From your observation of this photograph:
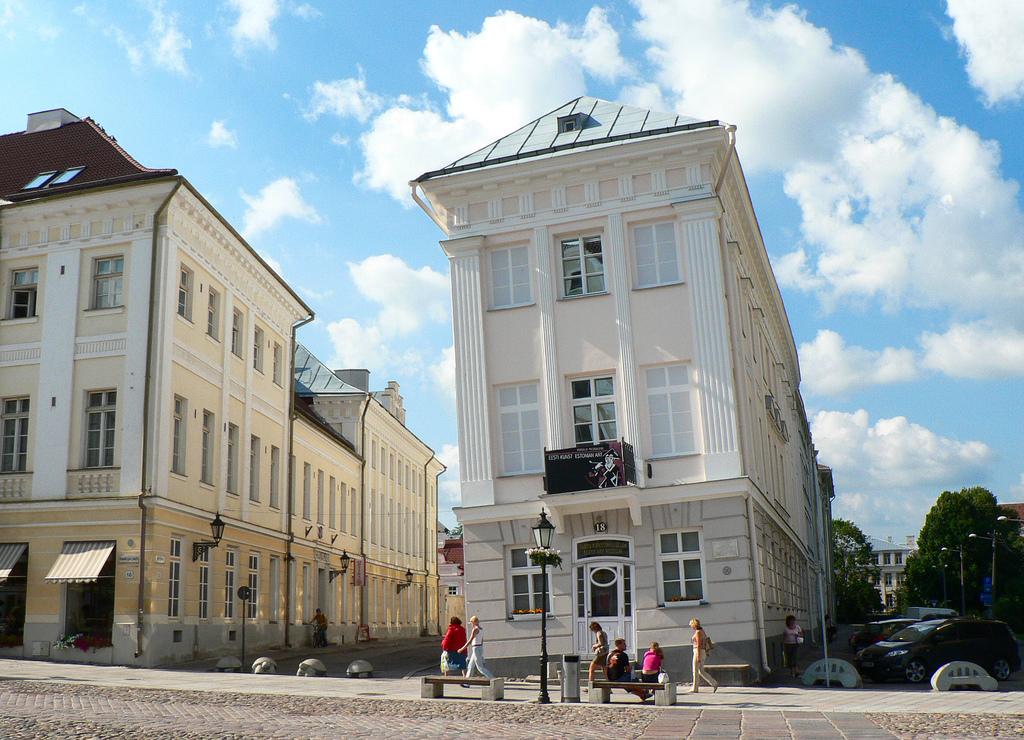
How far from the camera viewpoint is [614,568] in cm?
2297

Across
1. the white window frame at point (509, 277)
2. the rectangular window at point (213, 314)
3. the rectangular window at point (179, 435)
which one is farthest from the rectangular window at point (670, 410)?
the rectangular window at point (213, 314)

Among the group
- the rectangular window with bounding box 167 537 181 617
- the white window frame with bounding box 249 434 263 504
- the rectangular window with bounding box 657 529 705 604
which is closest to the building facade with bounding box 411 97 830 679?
the rectangular window with bounding box 657 529 705 604

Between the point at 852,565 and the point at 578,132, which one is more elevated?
the point at 578,132

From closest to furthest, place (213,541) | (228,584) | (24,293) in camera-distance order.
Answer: (24,293), (213,541), (228,584)

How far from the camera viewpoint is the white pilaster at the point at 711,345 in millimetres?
22719

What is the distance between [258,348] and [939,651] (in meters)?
23.3

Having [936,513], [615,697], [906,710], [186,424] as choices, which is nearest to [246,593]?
[186,424]

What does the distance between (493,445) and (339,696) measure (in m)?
7.52

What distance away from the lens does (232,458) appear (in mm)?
33312

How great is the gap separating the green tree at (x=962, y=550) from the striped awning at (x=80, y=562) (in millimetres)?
68838

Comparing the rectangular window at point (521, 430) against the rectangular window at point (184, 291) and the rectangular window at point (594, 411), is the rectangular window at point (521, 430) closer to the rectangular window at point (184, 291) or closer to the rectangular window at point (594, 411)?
the rectangular window at point (594, 411)

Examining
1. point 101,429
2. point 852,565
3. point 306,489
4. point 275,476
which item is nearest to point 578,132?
point 101,429

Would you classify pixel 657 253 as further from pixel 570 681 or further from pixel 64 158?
pixel 64 158

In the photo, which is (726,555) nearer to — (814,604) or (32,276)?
(32,276)
